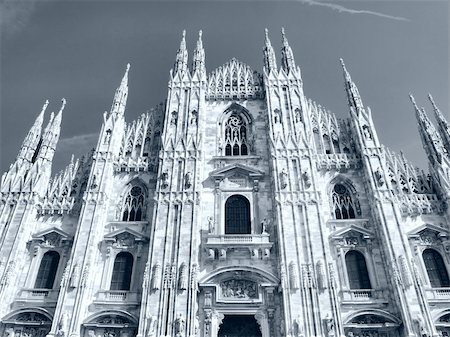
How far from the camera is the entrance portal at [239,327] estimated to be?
19.7 m

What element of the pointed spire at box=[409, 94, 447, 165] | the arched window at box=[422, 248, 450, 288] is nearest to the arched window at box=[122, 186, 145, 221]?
the arched window at box=[422, 248, 450, 288]

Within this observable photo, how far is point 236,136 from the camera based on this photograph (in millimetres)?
27375

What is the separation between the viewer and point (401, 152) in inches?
985

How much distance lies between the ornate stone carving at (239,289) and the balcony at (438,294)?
927cm

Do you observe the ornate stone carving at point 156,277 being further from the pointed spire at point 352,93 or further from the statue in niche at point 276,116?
the pointed spire at point 352,93

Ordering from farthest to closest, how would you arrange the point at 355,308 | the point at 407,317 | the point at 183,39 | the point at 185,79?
the point at 183,39 → the point at 185,79 → the point at 355,308 → the point at 407,317

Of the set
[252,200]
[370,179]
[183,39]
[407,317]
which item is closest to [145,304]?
[252,200]

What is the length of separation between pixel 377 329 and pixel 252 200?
32.8ft

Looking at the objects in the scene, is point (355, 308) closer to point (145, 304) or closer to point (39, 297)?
point (145, 304)

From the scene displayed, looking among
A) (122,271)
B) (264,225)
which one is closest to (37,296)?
(122,271)

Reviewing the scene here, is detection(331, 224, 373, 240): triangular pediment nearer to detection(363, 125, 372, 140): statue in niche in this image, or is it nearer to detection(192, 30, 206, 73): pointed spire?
detection(363, 125, 372, 140): statue in niche

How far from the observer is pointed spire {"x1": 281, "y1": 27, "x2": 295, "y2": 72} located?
29.7 metres

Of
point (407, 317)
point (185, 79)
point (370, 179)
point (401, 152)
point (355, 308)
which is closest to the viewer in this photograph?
point (407, 317)

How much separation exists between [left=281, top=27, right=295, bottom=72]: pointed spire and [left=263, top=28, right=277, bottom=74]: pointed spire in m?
0.86
